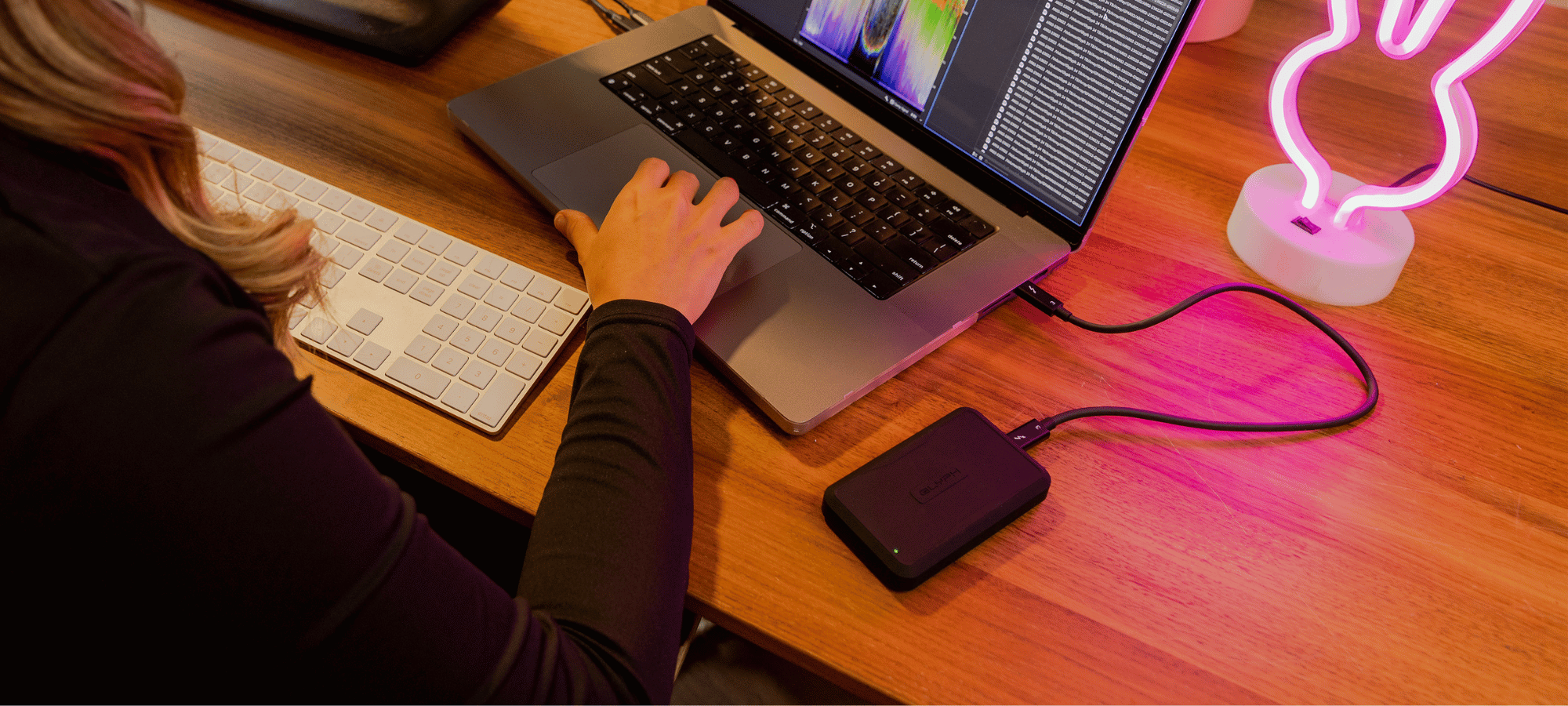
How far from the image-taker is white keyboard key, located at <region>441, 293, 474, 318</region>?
2.00 ft

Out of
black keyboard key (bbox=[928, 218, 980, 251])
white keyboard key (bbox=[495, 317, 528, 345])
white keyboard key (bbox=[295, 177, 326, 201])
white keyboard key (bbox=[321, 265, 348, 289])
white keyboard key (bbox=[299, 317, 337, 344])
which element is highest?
black keyboard key (bbox=[928, 218, 980, 251])

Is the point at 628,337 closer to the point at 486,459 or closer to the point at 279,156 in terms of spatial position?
the point at 486,459

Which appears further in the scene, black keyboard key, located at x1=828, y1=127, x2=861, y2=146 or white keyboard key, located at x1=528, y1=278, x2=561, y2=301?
black keyboard key, located at x1=828, y1=127, x2=861, y2=146

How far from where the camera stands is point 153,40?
1.35 feet

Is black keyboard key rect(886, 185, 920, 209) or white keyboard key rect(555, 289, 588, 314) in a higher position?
black keyboard key rect(886, 185, 920, 209)

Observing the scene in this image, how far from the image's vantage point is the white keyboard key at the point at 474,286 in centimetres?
62

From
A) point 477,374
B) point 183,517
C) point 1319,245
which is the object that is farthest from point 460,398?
point 1319,245

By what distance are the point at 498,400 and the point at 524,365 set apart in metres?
0.03

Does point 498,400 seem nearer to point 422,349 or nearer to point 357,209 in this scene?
point 422,349

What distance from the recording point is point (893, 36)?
2.38ft

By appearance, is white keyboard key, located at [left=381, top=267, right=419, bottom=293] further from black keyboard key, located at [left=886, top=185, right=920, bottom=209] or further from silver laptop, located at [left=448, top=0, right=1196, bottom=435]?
black keyboard key, located at [left=886, top=185, right=920, bottom=209]

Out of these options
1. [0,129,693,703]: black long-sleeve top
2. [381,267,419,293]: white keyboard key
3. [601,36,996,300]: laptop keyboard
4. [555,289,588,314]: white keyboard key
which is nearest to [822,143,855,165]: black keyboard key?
[601,36,996,300]: laptop keyboard

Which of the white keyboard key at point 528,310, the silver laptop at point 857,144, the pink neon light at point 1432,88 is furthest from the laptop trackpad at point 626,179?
the pink neon light at point 1432,88

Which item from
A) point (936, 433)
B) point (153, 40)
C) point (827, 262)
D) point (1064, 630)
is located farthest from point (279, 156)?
point (1064, 630)
